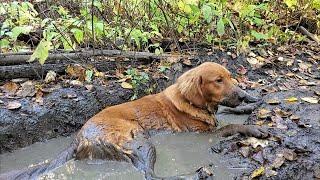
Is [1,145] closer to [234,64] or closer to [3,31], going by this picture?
[3,31]

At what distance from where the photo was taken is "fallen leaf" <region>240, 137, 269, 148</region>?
520cm

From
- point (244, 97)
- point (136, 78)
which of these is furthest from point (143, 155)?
point (136, 78)

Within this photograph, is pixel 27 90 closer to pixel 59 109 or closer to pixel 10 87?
pixel 10 87

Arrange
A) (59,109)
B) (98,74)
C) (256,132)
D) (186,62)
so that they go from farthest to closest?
(186,62) → (98,74) → (59,109) → (256,132)

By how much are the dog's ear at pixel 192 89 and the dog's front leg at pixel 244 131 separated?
1.65 feet

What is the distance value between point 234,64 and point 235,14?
4.83 ft

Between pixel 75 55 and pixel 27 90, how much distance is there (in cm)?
112

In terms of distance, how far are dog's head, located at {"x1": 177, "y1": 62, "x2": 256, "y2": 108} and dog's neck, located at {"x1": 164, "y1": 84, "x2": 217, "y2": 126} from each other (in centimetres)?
6

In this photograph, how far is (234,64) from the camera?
27.3 ft

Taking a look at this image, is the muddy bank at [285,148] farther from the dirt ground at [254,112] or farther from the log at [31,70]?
the log at [31,70]

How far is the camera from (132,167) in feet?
15.8

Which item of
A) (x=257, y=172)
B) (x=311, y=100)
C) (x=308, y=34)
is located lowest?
(x=257, y=172)

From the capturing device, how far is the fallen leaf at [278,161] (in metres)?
4.71

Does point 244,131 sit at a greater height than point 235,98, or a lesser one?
lesser
